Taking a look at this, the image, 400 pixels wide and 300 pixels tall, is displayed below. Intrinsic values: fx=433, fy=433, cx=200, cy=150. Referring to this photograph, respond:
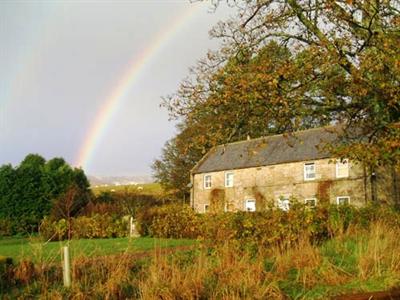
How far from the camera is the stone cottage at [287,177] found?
28.0 m

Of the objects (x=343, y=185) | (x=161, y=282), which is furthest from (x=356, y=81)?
(x=343, y=185)

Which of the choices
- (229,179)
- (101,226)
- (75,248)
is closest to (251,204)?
(229,179)

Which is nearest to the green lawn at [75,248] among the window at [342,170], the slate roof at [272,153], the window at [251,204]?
the slate roof at [272,153]

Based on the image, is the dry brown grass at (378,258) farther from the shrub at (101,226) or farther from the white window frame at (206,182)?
the white window frame at (206,182)

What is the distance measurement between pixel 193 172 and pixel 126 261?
108 feet

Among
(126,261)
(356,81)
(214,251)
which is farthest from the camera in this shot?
(356,81)

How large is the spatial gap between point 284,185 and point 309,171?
94.8 inches

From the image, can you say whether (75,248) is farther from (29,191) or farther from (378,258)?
(29,191)

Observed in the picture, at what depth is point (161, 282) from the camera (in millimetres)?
6281

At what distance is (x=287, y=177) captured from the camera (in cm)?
3266

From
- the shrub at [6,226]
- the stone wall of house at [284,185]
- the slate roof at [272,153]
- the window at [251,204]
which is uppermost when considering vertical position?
the slate roof at [272,153]

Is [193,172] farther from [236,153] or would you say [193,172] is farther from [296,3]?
[296,3]

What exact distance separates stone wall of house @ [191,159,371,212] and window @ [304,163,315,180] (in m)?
0.23

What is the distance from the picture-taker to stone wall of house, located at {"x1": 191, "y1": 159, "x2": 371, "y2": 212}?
28.7m
